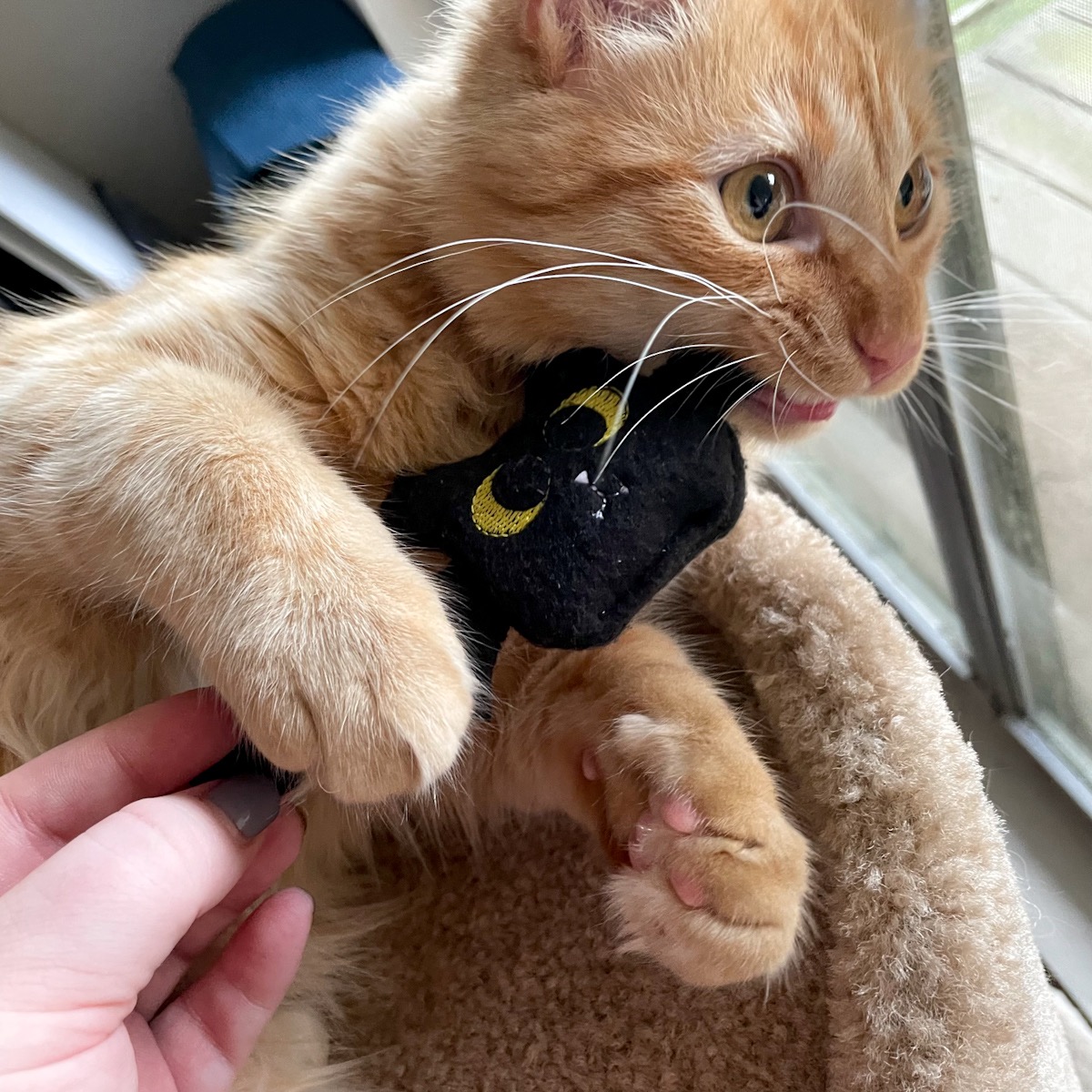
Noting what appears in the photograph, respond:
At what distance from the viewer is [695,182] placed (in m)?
0.67

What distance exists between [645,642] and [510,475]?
1.12ft

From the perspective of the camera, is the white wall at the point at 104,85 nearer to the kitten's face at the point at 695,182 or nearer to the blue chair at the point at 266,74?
the blue chair at the point at 266,74

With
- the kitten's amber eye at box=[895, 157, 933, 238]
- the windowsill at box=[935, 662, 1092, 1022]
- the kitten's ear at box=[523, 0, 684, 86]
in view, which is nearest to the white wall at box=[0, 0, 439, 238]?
the kitten's ear at box=[523, 0, 684, 86]

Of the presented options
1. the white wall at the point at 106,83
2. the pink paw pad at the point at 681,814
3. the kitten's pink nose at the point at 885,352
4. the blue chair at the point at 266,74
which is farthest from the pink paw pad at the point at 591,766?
the white wall at the point at 106,83

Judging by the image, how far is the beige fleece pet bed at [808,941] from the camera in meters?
0.79

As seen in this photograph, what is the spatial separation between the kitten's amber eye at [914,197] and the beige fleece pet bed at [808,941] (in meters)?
0.39

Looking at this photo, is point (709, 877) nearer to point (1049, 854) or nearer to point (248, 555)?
point (248, 555)

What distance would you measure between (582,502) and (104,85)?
1.64m

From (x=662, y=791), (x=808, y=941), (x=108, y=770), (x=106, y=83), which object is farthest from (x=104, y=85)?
(x=808, y=941)

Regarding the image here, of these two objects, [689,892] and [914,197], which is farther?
[914,197]

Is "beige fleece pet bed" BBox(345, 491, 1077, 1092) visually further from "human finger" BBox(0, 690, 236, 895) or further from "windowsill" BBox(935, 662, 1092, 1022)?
"human finger" BBox(0, 690, 236, 895)

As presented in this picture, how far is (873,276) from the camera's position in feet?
2.37

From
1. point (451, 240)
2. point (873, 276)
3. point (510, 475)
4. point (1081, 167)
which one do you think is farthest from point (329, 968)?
point (1081, 167)

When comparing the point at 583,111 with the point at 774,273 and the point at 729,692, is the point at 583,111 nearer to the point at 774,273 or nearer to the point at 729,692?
the point at 774,273
